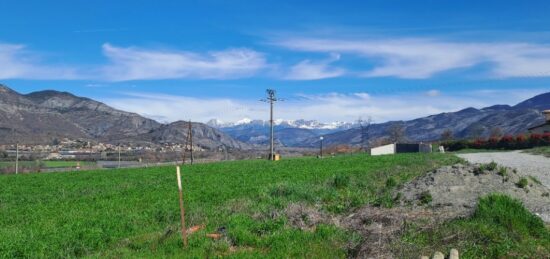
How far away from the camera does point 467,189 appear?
18594mm

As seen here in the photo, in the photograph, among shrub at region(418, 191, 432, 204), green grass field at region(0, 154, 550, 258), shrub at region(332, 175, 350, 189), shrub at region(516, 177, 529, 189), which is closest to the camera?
green grass field at region(0, 154, 550, 258)

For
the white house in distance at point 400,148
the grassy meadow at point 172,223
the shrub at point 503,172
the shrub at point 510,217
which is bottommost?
the grassy meadow at point 172,223

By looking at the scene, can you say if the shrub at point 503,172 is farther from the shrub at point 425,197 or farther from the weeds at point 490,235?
the weeds at point 490,235

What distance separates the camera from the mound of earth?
51.8 feet

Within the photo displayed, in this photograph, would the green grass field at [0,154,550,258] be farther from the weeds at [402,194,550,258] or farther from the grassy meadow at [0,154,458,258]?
the weeds at [402,194,550,258]

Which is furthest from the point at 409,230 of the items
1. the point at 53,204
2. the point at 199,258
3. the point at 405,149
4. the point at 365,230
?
the point at 405,149

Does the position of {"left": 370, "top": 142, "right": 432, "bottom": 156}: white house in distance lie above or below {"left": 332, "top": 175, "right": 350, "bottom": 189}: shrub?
above

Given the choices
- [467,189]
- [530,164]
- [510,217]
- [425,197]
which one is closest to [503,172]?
[467,189]

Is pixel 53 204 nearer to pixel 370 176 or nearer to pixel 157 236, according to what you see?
pixel 157 236

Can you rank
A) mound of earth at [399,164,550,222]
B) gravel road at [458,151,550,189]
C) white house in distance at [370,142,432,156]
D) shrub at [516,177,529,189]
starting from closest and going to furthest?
mound of earth at [399,164,550,222] → shrub at [516,177,529,189] → gravel road at [458,151,550,189] → white house in distance at [370,142,432,156]

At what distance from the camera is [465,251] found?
33.5 feet

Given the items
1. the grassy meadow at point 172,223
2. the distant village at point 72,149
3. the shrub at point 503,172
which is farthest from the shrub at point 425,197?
the distant village at point 72,149

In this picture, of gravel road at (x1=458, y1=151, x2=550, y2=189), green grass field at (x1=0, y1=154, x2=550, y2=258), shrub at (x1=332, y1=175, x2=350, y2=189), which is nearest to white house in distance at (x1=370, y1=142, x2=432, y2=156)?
gravel road at (x1=458, y1=151, x2=550, y2=189)

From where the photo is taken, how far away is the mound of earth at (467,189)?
51.8 feet
